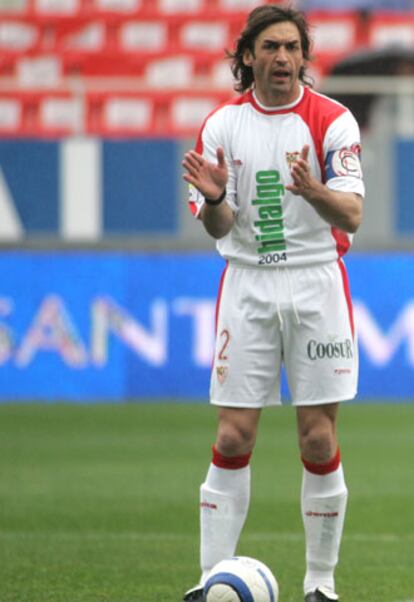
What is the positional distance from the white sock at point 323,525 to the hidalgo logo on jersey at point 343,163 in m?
1.09

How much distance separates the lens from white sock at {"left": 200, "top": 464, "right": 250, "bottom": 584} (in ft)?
19.0

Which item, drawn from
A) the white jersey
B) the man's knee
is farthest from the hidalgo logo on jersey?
the man's knee

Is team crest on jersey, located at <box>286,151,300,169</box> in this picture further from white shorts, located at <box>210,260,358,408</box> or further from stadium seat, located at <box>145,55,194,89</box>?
stadium seat, located at <box>145,55,194,89</box>

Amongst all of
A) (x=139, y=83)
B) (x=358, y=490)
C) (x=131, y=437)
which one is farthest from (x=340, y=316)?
(x=139, y=83)

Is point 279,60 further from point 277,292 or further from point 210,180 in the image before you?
point 277,292

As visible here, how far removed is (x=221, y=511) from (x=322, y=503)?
15.0 inches

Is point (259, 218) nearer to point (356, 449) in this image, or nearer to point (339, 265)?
point (339, 265)

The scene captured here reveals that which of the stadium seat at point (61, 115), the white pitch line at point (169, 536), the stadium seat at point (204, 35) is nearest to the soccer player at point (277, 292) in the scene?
the white pitch line at point (169, 536)

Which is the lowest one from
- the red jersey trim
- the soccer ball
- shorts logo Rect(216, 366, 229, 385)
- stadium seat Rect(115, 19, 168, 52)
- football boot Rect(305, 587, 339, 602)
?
football boot Rect(305, 587, 339, 602)

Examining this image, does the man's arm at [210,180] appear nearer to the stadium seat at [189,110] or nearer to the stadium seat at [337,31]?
the stadium seat at [189,110]

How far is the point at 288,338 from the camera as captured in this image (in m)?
5.85

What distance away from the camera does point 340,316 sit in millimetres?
5855

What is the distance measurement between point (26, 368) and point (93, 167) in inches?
89.3

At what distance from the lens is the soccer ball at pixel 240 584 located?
207 inches
